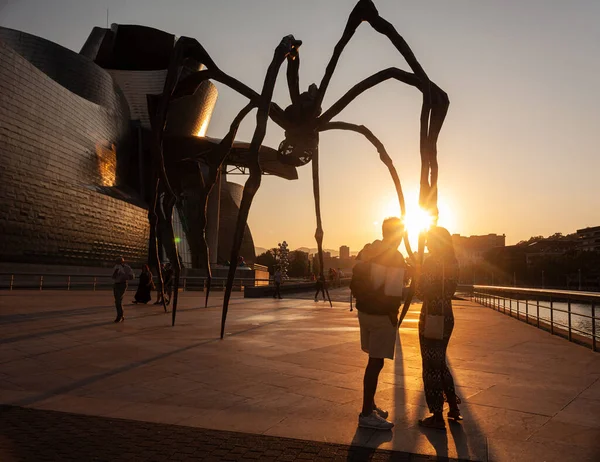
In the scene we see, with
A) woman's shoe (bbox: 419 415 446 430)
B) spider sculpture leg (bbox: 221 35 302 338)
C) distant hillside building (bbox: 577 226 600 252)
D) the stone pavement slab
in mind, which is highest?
distant hillside building (bbox: 577 226 600 252)

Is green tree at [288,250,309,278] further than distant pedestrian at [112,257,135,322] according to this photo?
Yes

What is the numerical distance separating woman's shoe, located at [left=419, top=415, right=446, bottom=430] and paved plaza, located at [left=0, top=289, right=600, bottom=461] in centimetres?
6

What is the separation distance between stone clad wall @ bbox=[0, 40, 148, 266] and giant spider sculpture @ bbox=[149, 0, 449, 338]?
26536 millimetres

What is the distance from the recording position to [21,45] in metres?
39.2

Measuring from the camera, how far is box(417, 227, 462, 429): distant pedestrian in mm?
3715

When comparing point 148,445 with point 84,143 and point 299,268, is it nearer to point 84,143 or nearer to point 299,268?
point 84,143

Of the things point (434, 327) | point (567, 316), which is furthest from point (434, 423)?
point (567, 316)

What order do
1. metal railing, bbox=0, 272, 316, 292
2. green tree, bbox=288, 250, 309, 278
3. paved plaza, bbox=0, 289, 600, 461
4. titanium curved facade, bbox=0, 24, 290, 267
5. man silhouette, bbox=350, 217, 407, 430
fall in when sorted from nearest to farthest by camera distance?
paved plaza, bbox=0, 289, 600, 461
man silhouette, bbox=350, 217, 407, 430
metal railing, bbox=0, 272, 316, 292
titanium curved facade, bbox=0, 24, 290, 267
green tree, bbox=288, 250, 309, 278

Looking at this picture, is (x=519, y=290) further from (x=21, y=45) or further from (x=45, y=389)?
(x=21, y=45)

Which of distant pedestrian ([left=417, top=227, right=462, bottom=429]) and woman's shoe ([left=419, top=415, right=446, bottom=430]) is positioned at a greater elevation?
distant pedestrian ([left=417, top=227, right=462, bottom=429])

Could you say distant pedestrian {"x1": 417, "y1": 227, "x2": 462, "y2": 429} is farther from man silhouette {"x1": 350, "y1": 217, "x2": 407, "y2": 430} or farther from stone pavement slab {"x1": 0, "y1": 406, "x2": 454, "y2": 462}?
stone pavement slab {"x1": 0, "y1": 406, "x2": 454, "y2": 462}

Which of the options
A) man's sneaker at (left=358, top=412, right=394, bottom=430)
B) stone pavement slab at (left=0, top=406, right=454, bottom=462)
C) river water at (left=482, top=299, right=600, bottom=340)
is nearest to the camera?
stone pavement slab at (left=0, top=406, right=454, bottom=462)

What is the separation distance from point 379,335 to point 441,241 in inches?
38.1

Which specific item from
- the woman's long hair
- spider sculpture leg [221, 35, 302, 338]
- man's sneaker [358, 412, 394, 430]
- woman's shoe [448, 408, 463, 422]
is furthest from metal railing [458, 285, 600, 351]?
spider sculpture leg [221, 35, 302, 338]
